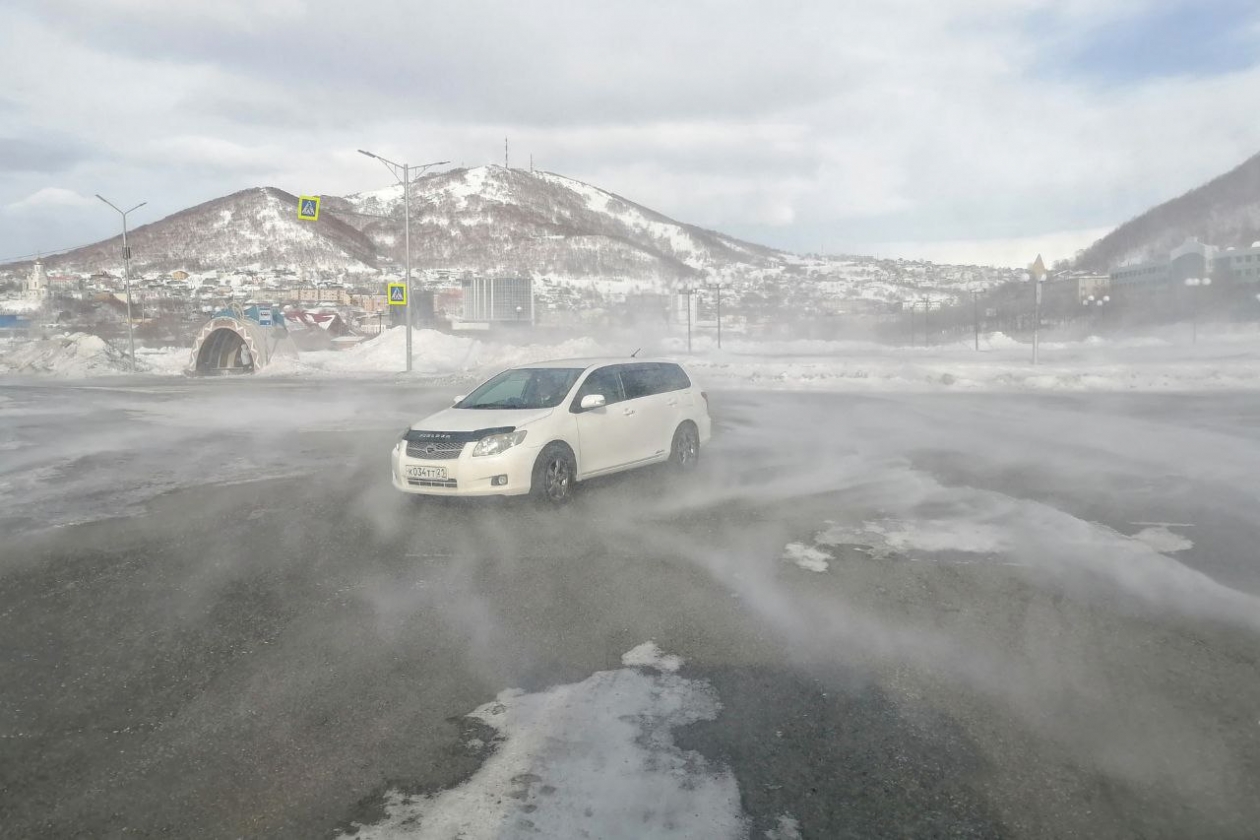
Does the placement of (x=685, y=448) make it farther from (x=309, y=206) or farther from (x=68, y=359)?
(x=68, y=359)

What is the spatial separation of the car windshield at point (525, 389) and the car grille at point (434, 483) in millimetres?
1227

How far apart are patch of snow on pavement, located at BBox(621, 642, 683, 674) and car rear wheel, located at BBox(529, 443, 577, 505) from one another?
406 centimetres

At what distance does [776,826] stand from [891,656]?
2047 millimetres

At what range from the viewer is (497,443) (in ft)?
30.3

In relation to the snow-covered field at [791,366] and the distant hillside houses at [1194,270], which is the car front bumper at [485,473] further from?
the distant hillside houses at [1194,270]

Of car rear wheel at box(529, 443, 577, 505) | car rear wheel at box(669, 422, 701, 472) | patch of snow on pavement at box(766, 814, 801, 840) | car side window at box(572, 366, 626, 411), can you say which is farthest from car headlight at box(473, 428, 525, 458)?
patch of snow on pavement at box(766, 814, 801, 840)

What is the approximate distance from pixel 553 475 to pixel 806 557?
10.0 feet

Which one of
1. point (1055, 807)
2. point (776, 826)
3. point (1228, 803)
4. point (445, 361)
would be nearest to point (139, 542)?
point (776, 826)

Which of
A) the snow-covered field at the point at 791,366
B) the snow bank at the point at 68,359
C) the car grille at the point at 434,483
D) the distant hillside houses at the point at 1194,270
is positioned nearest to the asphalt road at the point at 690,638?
the car grille at the point at 434,483

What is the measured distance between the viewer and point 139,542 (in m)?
8.31

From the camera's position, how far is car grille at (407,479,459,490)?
9.20 meters

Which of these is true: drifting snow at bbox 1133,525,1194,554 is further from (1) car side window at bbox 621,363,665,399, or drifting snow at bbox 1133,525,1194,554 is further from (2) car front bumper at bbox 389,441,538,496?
(2) car front bumper at bbox 389,441,538,496

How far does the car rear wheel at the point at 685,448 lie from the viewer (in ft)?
38.1

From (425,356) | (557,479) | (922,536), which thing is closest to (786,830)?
(922,536)
